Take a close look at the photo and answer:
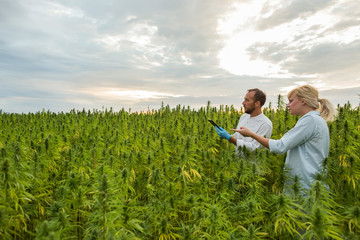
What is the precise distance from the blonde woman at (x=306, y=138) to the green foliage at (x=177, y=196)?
0.57ft

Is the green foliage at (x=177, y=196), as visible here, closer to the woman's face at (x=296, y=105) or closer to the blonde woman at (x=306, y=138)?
the blonde woman at (x=306, y=138)

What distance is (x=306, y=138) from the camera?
332 centimetres

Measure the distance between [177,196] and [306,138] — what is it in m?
2.24

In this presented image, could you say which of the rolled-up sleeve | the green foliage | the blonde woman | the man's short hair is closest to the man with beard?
the man's short hair

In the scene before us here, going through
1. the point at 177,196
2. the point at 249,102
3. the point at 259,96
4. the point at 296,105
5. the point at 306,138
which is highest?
the point at 259,96

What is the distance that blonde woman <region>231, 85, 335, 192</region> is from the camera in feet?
10.8

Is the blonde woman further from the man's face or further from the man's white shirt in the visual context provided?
the man's face

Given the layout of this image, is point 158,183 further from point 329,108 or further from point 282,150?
point 329,108

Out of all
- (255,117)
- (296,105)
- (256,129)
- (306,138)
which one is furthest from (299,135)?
(255,117)

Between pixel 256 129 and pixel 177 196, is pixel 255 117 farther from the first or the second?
pixel 177 196

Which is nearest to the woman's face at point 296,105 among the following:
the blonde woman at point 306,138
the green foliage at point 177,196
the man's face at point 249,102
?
the blonde woman at point 306,138

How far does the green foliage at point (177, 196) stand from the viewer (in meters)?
2.54

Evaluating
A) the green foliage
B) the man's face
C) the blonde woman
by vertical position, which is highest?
the man's face

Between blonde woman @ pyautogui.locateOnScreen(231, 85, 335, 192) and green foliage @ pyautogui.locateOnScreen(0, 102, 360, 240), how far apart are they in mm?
174
